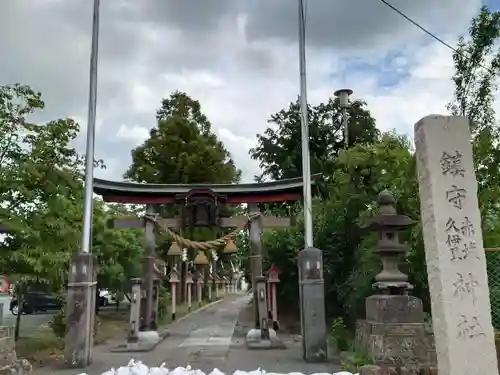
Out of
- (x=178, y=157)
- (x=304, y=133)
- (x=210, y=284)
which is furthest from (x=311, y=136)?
(x=210, y=284)

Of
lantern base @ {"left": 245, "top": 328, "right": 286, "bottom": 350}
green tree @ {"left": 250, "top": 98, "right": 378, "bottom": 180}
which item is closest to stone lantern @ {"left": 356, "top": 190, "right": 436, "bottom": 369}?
lantern base @ {"left": 245, "top": 328, "right": 286, "bottom": 350}

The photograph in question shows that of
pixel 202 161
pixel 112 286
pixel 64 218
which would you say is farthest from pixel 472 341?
pixel 202 161

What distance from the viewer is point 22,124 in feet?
35.3

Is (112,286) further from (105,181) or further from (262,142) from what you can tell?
(262,142)

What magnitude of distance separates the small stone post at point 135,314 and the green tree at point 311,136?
952 cm

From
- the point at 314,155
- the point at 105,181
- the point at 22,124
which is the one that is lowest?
the point at 105,181

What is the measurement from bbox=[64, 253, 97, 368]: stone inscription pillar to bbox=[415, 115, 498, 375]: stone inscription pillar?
7114 millimetres

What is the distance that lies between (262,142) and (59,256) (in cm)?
1373

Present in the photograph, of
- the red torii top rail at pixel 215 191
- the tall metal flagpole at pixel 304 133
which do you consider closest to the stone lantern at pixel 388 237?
the tall metal flagpole at pixel 304 133

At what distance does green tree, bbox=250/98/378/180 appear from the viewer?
68.9 feet

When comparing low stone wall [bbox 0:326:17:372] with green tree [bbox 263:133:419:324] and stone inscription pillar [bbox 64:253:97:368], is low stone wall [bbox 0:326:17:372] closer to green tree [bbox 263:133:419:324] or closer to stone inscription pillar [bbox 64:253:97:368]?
stone inscription pillar [bbox 64:253:97:368]

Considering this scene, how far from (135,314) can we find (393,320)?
23.7 feet

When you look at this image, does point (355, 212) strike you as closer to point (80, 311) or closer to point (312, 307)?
point (312, 307)

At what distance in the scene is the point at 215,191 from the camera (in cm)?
1328
